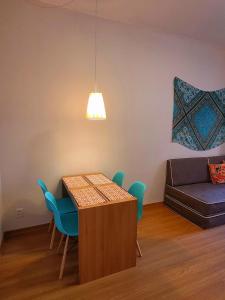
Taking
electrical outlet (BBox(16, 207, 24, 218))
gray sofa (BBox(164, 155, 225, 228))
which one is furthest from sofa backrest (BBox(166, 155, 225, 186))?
electrical outlet (BBox(16, 207, 24, 218))

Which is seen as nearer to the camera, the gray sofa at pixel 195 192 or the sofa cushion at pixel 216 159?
the gray sofa at pixel 195 192

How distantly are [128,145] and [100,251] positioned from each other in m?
1.63

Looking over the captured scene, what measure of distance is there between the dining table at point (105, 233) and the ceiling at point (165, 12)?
214 centimetres

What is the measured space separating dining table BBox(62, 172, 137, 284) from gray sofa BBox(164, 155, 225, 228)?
1266 mm

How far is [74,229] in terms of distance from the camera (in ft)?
6.21

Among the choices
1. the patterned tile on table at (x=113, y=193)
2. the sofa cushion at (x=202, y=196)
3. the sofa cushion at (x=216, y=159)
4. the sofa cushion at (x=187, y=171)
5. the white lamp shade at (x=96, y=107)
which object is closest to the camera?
the patterned tile on table at (x=113, y=193)

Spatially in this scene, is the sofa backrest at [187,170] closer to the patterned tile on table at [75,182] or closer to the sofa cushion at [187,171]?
the sofa cushion at [187,171]

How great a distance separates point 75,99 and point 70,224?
1.54 m

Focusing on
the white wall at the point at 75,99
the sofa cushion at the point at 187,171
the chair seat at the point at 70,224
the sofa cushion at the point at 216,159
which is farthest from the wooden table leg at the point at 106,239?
the sofa cushion at the point at 216,159

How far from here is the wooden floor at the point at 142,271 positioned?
1.67 meters

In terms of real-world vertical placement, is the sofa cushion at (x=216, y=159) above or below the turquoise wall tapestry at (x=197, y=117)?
below

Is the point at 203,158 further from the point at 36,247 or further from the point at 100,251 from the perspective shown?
the point at 36,247

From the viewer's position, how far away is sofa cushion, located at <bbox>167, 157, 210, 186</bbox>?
334cm

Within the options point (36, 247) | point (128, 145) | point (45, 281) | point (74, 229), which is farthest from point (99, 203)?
point (128, 145)
